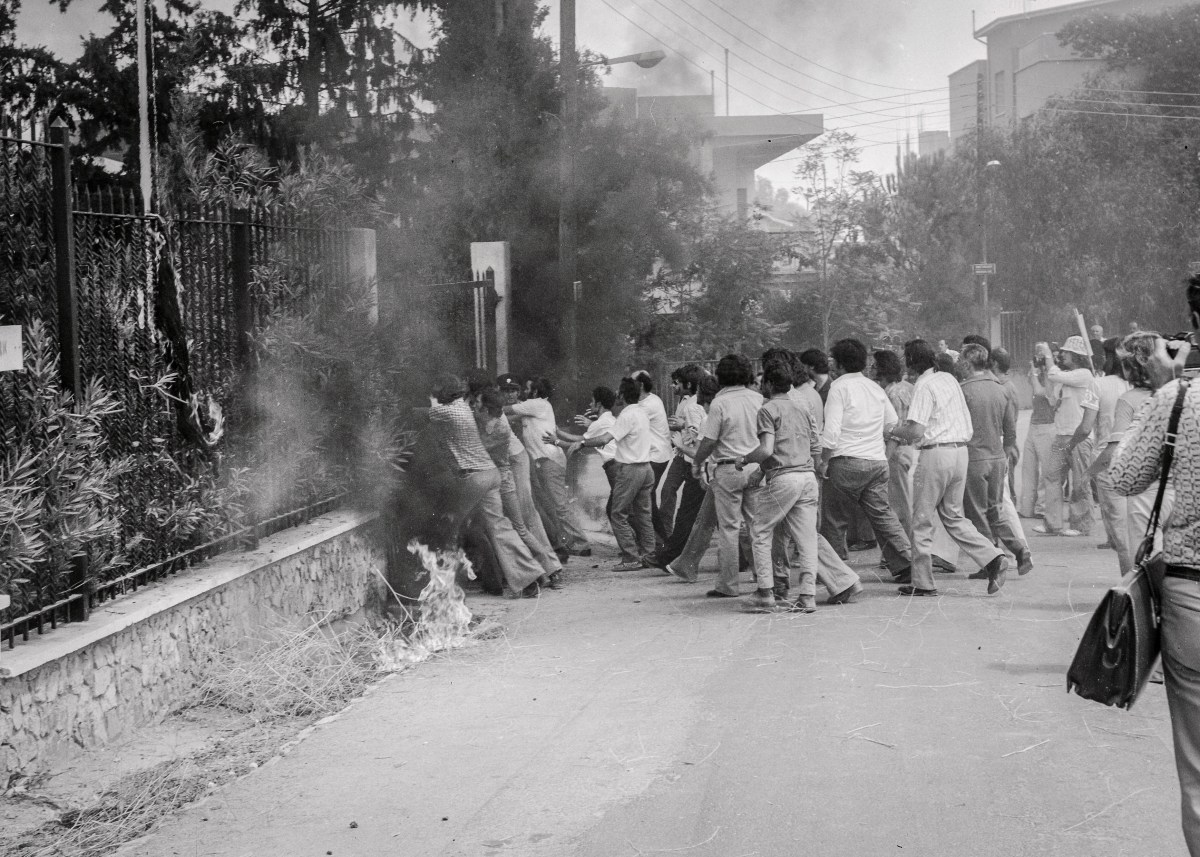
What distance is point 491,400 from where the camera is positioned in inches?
Result: 369

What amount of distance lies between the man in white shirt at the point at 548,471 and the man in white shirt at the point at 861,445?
2715mm

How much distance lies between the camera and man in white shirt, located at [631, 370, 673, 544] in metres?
10.6

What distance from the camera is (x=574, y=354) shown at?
49.8 ft

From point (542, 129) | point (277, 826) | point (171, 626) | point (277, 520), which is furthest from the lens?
point (542, 129)

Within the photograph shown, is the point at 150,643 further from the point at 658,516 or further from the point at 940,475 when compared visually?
the point at 658,516

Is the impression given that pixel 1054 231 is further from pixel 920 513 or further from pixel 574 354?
pixel 920 513

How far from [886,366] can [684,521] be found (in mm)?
2057

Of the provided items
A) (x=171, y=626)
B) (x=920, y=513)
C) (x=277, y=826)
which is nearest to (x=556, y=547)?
(x=920, y=513)

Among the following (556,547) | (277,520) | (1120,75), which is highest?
(1120,75)

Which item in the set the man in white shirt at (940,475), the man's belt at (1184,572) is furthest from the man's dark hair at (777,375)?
the man's belt at (1184,572)

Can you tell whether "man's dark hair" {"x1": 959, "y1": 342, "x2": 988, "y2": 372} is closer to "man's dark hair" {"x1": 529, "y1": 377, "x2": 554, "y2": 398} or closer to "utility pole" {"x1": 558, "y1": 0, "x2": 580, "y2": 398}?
"man's dark hair" {"x1": 529, "y1": 377, "x2": 554, "y2": 398}

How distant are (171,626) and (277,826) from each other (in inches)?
69.7

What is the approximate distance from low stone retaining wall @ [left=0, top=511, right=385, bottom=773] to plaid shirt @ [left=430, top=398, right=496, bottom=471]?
3.53 ft

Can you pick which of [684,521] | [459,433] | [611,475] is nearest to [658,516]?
[611,475]
